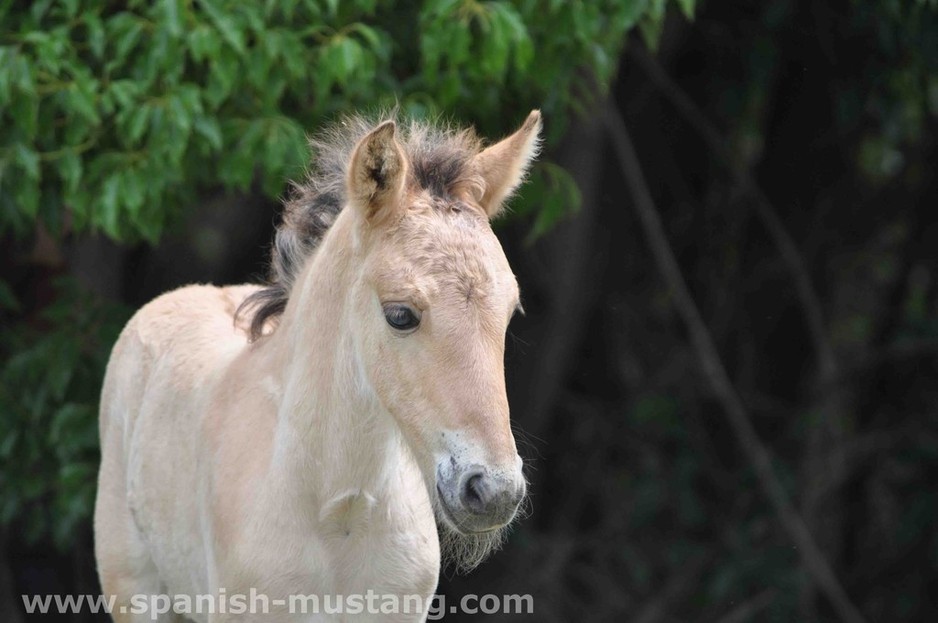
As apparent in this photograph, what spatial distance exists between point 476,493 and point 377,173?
0.75m

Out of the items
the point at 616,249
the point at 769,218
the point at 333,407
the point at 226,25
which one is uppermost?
the point at 226,25

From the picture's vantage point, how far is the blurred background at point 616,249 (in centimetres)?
419

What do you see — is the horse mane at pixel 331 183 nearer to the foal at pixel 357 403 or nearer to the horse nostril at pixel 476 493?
the foal at pixel 357 403

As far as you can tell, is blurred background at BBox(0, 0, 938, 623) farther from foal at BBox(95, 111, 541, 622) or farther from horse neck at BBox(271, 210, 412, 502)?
horse neck at BBox(271, 210, 412, 502)

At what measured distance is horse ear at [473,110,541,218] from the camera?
3021 millimetres

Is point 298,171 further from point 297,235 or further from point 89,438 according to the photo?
point 89,438

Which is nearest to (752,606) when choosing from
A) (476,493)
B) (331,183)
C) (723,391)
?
(723,391)

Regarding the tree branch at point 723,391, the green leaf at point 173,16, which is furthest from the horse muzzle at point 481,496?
the tree branch at point 723,391

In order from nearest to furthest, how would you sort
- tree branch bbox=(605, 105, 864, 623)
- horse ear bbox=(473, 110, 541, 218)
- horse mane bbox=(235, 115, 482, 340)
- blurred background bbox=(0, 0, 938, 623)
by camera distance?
horse mane bbox=(235, 115, 482, 340) → horse ear bbox=(473, 110, 541, 218) → blurred background bbox=(0, 0, 938, 623) → tree branch bbox=(605, 105, 864, 623)

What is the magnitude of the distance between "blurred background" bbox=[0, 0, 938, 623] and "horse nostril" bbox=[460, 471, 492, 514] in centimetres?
193

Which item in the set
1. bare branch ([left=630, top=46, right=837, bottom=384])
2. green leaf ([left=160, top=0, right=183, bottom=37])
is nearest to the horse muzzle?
green leaf ([left=160, top=0, right=183, bottom=37])

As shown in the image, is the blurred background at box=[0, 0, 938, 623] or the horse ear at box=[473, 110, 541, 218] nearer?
the horse ear at box=[473, 110, 541, 218]

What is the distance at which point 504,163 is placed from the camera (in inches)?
120

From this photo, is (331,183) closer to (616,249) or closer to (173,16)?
(173,16)
